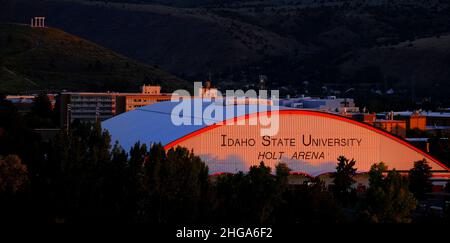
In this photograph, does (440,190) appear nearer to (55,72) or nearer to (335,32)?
(55,72)

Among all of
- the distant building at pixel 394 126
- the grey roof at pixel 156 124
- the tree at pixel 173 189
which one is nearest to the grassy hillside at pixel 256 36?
the distant building at pixel 394 126

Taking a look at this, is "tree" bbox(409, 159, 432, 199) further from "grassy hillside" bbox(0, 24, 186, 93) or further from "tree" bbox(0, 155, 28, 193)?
"grassy hillside" bbox(0, 24, 186, 93)

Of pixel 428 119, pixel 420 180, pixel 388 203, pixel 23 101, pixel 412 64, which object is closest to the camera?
pixel 388 203

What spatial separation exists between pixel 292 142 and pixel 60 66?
73.5 meters

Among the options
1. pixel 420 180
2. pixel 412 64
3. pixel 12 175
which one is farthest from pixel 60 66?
pixel 12 175

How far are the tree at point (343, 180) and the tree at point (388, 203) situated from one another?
6.75m

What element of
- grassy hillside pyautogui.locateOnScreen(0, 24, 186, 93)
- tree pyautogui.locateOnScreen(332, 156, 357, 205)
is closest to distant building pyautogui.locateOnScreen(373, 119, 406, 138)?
tree pyautogui.locateOnScreen(332, 156, 357, 205)

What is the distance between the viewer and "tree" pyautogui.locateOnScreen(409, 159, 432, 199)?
42438mm

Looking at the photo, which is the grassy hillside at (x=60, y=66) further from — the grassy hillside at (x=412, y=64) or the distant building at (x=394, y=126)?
the distant building at (x=394, y=126)

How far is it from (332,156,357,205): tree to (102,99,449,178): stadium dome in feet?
7.07

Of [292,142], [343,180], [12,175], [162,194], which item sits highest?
[292,142]

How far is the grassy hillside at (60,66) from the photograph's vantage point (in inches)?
4286

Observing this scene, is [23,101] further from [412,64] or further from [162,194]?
[162,194]

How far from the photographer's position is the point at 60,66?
117m
